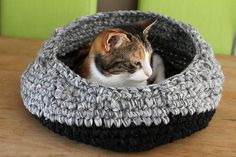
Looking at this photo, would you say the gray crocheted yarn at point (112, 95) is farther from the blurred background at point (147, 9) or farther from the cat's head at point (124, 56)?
the blurred background at point (147, 9)

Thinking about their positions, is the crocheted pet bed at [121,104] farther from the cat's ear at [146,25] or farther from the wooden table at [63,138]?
the cat's ear at [146,25]

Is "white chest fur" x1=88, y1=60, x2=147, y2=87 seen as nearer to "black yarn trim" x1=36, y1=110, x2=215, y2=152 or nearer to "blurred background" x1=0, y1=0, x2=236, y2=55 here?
"black yarn trim" x1=36, y1=110, x2=215, y2=152

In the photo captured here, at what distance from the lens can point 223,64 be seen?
1.18 meters

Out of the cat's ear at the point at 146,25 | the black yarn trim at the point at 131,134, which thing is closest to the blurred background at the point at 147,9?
the cat's ear at the point at 146,25

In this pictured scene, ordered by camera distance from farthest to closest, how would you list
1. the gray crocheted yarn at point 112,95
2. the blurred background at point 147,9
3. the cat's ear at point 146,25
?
the blurred background at point 147,9
the cat's ear at point 146,25
the gray crocheted yarn at point 112,95

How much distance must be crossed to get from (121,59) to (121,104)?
22 cm

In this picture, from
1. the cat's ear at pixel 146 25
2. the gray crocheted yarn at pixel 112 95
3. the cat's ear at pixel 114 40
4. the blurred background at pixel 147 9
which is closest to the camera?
the gray crocheted yarn at pixel 112 95

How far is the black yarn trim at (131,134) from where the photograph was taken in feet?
2.45

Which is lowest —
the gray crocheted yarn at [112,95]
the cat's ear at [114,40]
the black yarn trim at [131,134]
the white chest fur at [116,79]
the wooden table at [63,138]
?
the wooden table at [63,138]

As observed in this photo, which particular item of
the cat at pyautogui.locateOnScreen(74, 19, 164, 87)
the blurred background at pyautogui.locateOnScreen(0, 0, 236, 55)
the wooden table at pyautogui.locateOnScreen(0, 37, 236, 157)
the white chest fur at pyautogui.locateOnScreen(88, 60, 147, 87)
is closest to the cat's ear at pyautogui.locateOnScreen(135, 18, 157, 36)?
the cat at pyautogui.locateOnScreen(74, 19, 164, 87)

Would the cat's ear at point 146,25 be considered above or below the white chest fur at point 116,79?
above

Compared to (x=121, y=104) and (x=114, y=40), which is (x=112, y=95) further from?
(x=114, y=40)

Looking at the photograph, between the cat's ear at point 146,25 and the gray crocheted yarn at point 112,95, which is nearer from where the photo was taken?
the gray crocheted yarn at point 112,95

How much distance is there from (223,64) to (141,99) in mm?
533
